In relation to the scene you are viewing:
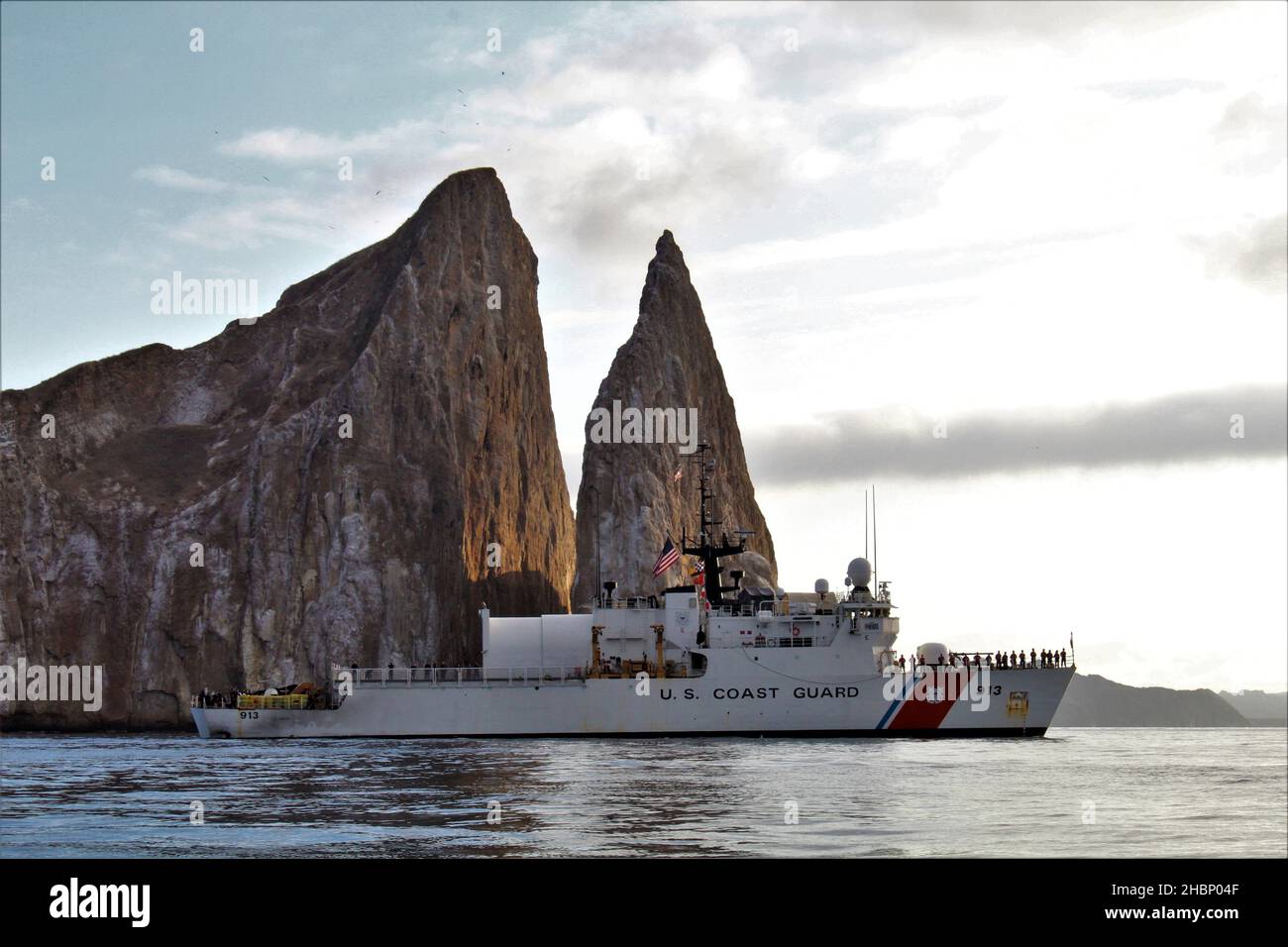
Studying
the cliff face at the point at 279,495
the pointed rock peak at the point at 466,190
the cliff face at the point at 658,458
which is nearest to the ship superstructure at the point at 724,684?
the cliff face at the point at 279,495

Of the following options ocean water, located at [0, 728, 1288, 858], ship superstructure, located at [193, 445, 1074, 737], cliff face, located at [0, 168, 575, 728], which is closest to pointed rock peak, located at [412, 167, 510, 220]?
cliff face, located at [0, 168, 575, 728]

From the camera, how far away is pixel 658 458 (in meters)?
106

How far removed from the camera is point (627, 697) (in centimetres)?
5950

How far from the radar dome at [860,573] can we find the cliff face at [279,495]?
39.3 meters

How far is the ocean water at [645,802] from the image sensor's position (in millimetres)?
22609

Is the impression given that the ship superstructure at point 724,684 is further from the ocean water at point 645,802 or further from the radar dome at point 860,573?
the ocean water at point 645,802

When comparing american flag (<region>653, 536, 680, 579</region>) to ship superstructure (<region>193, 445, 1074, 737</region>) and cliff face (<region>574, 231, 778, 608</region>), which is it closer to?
ship superstructure (<region>193, 445, 1074, 737</region>)

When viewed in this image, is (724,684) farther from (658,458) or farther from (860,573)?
(658,458)

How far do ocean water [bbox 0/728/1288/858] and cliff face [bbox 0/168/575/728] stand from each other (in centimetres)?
3805

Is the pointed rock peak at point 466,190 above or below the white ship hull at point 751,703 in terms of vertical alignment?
above

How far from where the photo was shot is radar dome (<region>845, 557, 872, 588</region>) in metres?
60.1

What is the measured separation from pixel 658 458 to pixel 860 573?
155ft

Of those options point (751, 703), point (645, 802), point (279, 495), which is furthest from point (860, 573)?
point (279, 495)
